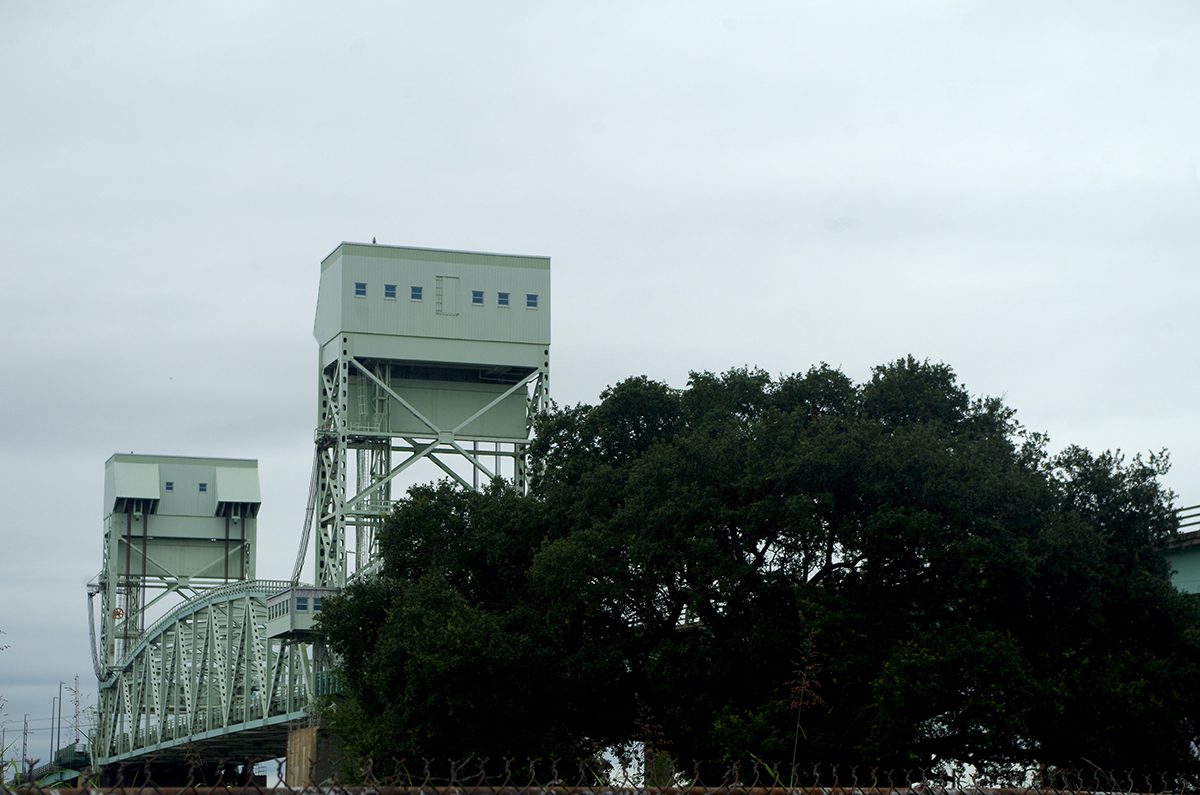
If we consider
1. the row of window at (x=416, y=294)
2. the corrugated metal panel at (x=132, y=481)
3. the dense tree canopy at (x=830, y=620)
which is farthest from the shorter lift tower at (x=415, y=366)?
the corrugated metal panel at (x=132, y=481)

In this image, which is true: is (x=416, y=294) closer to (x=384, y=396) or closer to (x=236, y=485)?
(x=384, y=396)

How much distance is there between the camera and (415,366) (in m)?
65.4

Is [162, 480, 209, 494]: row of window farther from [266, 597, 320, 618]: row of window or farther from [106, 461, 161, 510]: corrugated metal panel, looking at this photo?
[266, 597, 320, 618]: row of window

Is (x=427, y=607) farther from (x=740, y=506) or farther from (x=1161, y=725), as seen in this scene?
(x=1161, y=725)

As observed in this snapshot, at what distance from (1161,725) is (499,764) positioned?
13.7m

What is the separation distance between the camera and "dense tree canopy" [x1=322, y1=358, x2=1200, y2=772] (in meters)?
32.9

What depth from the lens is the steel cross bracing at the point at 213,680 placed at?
70.9 meters

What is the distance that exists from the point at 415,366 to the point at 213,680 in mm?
25672

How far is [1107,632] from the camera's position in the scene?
1385 inches

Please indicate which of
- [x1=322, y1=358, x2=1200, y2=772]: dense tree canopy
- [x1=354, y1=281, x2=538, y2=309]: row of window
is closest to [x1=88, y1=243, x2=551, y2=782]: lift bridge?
[x1=354, y1=281, x2=538, y2=309]: row of window

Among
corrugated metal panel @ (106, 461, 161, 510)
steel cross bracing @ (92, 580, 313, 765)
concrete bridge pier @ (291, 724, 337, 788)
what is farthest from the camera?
corrugated metal panel @ (106, 461, 161, 510)

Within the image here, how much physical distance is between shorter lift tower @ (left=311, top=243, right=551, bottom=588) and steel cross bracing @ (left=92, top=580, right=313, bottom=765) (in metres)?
5.99

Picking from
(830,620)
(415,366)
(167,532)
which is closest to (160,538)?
(167,532)

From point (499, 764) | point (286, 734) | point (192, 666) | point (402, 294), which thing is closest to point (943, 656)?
point (499, 764)
